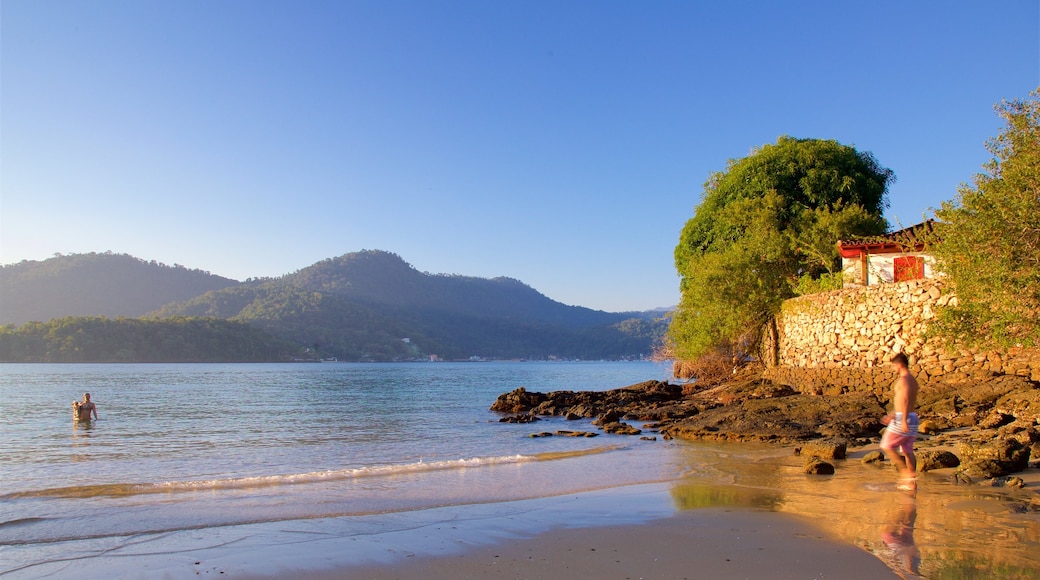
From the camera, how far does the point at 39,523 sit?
9.42 metres

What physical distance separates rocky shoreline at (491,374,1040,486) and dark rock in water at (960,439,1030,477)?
0.5 inches

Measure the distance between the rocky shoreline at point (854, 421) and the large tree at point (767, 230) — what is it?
10.1 feet

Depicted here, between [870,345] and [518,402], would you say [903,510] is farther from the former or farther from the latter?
[518,402]

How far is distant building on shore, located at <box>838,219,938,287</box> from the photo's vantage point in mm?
22844

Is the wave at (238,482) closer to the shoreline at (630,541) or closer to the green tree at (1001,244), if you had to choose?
the shoreline at (630,541)

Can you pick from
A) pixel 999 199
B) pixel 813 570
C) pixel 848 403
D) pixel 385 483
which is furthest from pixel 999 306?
pixel 385 483

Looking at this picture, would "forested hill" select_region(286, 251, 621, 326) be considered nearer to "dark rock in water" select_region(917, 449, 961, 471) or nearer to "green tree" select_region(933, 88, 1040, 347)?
"green tree" select_region(933, 88, 1040, 347)

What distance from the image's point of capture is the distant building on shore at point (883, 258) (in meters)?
22.8

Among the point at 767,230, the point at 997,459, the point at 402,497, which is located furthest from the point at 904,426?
the point at 767,230

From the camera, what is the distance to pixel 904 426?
980 cm

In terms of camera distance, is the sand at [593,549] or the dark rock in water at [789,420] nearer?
the sand at [593,549]

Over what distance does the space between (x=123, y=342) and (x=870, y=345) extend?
113270 mm

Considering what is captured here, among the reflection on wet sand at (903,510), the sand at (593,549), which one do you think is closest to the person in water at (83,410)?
the sand at (593,549)

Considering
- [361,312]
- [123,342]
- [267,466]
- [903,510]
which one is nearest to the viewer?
[903,510]
